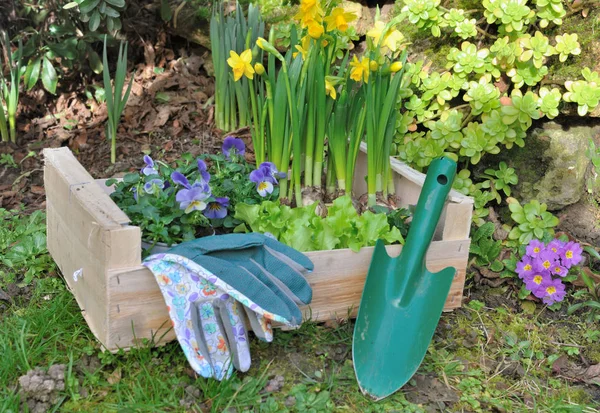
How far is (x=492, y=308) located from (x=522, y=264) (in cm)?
18

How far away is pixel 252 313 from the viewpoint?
1.77 metres

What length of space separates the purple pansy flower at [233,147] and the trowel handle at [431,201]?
0.72m

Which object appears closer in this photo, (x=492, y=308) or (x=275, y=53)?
(x=275, y=53)

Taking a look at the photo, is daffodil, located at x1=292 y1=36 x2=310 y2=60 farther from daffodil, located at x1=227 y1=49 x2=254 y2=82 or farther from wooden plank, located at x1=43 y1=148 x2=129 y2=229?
wooden plank, located at x1=43 y1=148 x2=129 y2=229

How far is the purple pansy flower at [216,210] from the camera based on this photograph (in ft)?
6.68

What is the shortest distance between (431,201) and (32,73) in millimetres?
2086

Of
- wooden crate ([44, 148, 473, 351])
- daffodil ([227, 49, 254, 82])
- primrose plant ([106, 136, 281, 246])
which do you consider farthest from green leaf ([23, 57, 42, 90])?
daffodil ([227, 49, 254, 82])

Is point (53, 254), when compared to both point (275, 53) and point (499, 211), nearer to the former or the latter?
point (275, 53)

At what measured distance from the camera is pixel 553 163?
250 cm

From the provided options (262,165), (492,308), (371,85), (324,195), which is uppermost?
(371,85)

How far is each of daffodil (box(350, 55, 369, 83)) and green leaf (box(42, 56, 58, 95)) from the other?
63.4 inches

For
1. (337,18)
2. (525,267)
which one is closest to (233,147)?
(337,18)

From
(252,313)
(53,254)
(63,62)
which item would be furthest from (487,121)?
(63,62)

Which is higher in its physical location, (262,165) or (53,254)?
(262,165)
